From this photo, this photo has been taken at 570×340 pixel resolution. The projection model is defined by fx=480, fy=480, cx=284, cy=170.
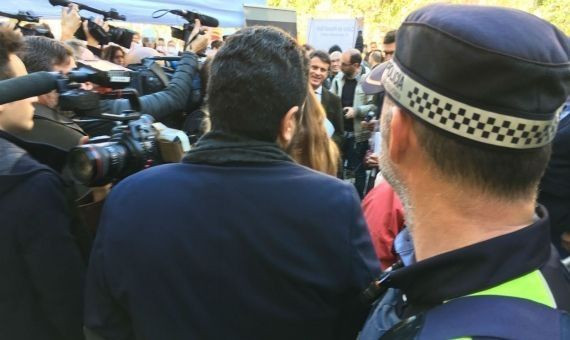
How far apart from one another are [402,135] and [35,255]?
4.10ft

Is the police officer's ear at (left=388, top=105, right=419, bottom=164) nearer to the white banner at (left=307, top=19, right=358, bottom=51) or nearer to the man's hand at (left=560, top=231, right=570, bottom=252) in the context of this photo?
the man's hand at (left=560, top=231, right=570, bottom=252)

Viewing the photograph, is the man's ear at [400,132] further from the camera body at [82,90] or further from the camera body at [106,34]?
the camera body at [106,34]

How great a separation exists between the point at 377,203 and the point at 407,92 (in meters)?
1.03

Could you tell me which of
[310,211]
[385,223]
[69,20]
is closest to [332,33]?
[69,20]

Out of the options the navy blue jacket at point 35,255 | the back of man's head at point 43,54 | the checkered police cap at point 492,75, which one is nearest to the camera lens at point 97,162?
the navy blue jacket at point 35,255

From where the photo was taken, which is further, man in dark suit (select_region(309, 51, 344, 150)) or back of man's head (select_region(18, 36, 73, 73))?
man in dark suit (select_region(309, 51, 344, 150))

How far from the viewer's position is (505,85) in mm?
717

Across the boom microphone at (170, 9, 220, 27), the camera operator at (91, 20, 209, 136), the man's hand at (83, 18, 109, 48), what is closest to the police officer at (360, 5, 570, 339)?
the camera operator at (91, 20, 209, 136)

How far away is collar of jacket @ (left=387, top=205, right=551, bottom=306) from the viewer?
695 mm

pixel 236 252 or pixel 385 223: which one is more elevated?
pixel 236 252

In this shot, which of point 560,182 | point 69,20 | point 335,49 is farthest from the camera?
point 335,49

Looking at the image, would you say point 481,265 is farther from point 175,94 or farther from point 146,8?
point 146,8

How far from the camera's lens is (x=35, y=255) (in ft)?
4.98

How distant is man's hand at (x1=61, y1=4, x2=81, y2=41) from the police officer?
368 cm
